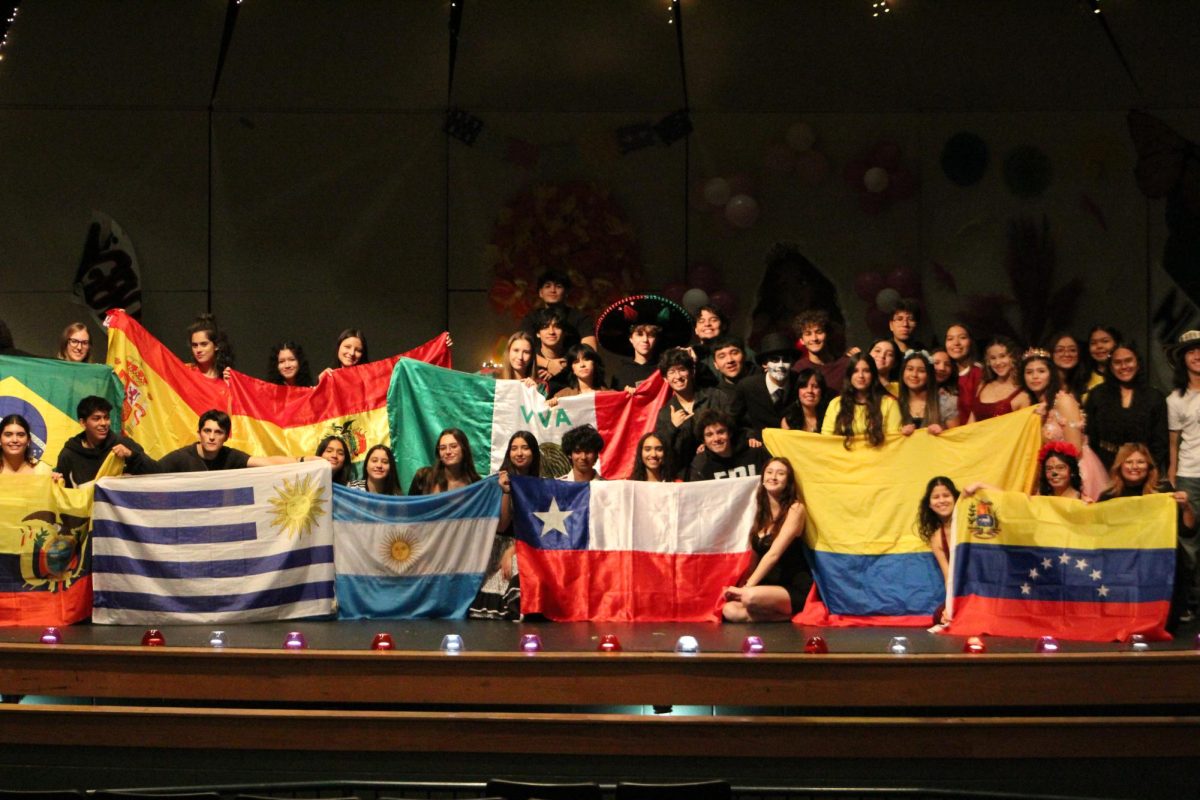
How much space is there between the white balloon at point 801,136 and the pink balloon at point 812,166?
0.20 feet

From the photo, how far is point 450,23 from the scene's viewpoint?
10.4 meters

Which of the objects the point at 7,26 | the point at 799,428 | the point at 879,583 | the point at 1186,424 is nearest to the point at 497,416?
the point at 799,428

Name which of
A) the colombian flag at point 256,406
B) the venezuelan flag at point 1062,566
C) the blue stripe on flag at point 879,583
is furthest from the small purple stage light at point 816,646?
the colombian flag at point 256,406

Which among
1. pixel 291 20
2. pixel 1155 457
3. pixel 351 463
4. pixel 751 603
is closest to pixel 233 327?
pixel 291 20

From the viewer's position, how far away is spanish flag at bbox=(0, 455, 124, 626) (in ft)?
22.6

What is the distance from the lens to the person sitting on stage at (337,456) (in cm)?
754

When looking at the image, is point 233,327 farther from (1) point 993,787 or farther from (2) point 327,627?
(1) point 993,787

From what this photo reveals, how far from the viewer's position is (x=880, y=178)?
10289mm

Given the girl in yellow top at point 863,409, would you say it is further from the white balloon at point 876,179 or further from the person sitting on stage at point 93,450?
the person sitting on stage at point 93,450

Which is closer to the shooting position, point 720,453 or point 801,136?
point 720,453

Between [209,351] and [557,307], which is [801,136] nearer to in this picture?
[557,307]

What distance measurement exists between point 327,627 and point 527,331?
2.49m

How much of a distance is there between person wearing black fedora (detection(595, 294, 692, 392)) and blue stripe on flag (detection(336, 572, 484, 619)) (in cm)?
173

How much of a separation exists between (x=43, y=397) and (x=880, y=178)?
223 inches
